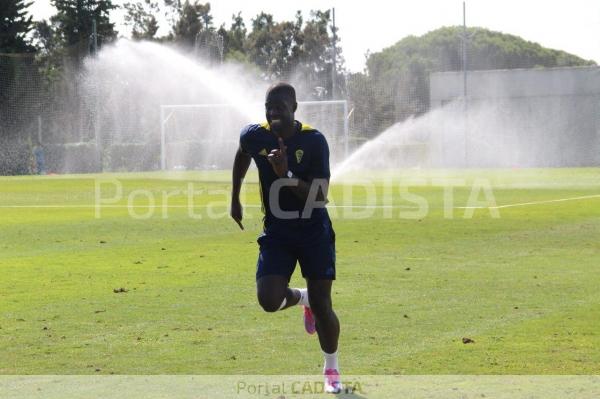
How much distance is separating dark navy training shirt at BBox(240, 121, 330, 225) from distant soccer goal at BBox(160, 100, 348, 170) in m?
50.3

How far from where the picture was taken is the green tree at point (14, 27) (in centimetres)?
6756

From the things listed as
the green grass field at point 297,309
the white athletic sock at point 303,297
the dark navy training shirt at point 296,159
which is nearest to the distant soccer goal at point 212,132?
the green grass field at point 297,309

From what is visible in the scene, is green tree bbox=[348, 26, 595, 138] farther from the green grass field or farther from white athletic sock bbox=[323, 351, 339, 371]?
white athletic sock bbox=[323, 351, 339, 371]

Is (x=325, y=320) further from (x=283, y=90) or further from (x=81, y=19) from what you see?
(x=81, y=19)

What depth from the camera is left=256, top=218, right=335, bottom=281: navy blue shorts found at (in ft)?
25.3

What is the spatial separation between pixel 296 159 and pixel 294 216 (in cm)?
41

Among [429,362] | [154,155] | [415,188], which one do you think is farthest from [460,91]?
[429,362]

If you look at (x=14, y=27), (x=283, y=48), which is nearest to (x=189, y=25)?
(x=283, y=48)

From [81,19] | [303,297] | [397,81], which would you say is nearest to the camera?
[303,297]

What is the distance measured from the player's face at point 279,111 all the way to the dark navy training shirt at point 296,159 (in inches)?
4.7
